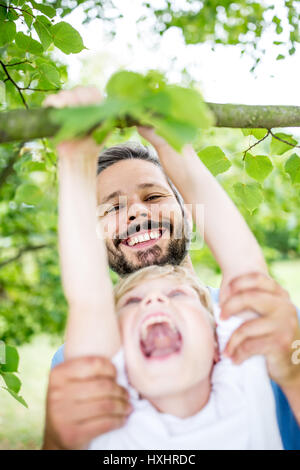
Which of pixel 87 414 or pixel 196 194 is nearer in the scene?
pixel 87 414

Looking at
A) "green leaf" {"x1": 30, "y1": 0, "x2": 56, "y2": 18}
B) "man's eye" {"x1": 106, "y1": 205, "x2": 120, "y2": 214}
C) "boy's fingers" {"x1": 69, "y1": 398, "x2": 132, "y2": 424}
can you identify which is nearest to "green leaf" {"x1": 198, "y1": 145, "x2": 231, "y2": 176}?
"man's eye" {"x1": 106, "y1": 205, "x2": 120, "y2": 214}

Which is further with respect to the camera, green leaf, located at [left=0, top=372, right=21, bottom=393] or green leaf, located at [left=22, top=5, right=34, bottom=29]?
green leaf, located at [left=22, top=5, right=34, bottom=29]

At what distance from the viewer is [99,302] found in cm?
96

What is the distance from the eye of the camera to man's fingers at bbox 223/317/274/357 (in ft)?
3.43

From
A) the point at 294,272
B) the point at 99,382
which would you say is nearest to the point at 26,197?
the point at 99,382

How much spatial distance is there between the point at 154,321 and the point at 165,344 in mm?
61

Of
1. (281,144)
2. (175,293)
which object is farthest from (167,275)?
(281,144)

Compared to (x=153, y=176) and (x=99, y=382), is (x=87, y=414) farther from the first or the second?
(x=153, y=176)

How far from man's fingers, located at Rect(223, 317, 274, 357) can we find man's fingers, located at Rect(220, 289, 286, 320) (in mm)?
27

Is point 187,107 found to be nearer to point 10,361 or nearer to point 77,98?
point 77,98

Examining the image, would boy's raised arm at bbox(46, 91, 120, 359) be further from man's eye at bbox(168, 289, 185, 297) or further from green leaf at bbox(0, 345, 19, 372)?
green leaf at bbox(0, 345, 19, 372)

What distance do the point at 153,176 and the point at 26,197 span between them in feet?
1.68

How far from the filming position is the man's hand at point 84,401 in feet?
3.09

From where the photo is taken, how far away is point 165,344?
3.33ft
